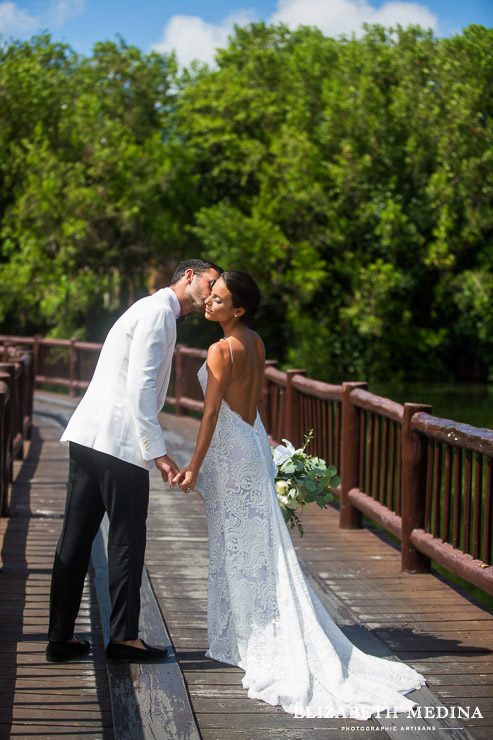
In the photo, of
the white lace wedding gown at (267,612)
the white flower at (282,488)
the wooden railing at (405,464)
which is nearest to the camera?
the white lace wedding gown at (267,612)

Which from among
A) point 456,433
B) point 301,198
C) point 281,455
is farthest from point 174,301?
point 301,198

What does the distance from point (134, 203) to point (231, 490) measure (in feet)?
91.5

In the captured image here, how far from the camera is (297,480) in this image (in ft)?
14.6

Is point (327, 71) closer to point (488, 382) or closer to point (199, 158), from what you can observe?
point (199, 158)

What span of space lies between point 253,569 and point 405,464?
2.13 m

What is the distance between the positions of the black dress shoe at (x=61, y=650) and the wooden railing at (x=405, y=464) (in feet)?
6.90

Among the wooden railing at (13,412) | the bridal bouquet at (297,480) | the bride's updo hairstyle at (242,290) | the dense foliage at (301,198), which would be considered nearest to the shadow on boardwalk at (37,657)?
the wooden railing at (13,412)

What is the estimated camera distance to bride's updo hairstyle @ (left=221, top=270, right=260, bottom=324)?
4020 mm

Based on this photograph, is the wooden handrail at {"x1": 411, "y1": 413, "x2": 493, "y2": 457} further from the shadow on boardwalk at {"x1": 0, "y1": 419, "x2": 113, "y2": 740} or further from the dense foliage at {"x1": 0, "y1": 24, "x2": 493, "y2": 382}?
the dense foliage at {"x1": 0, "y1": 24, "x2": 493, "y2": 382}

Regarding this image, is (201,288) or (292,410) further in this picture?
(292,410)

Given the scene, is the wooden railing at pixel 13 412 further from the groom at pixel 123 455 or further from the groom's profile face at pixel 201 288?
the groom's profile face at pixel 201 288

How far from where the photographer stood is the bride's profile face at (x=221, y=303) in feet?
13.2

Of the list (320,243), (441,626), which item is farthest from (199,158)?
(441,626)

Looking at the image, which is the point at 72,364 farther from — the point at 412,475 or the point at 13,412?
the point at 412,475
